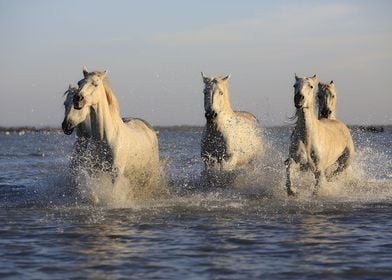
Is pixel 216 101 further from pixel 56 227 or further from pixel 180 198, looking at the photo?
pixel 56 227

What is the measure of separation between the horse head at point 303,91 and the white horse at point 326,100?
102 inches

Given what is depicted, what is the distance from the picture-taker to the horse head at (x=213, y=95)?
12.8 m

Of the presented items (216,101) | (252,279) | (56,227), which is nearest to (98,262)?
(252,279)

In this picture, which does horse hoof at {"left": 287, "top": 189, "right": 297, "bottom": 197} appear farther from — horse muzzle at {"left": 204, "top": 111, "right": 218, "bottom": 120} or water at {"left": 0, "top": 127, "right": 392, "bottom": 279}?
horse muzzle at {"left": 204, "top": 111, "right": 218, "bottom": 120}

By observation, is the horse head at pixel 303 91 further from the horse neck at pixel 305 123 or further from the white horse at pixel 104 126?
the white horse at pixel 104 126

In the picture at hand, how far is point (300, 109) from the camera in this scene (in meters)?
12.0

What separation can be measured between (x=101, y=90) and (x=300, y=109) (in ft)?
10.2

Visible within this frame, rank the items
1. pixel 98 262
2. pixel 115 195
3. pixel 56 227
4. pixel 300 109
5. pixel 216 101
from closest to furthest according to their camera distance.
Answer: pixel 98 262 < pixel 56 227 < pixel 115 195 < pixel 300 109 < pixel 216 101

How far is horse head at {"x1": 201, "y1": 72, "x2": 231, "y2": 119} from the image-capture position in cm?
1275

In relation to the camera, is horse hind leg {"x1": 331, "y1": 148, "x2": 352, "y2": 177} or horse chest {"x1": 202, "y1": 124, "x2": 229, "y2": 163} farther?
horse hind leg {"x1": 331, "y1": 148, "x2": 352, "y2": 177}

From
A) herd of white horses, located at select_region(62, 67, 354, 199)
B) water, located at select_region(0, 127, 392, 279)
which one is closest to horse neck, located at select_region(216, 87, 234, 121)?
herd of white horses, located at select_region(62, 67, 354, 199)

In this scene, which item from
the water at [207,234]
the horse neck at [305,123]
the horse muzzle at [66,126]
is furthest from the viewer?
the horse neck at [305,123]

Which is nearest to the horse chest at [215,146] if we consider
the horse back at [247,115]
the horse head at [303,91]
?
the horse back at [247,115]

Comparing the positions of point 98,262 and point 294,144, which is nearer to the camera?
point 98,262
